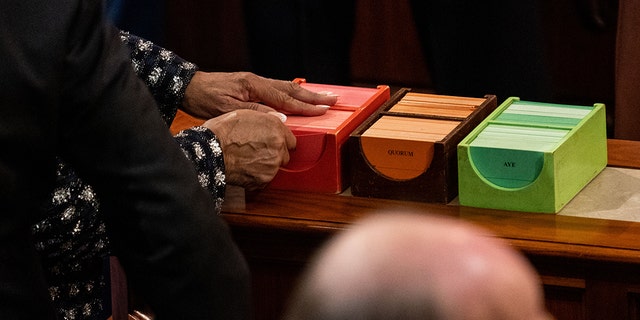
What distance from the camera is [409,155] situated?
2.55 meters

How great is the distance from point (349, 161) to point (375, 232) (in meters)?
1.44

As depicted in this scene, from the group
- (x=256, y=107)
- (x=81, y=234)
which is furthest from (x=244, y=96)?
(x=81, y=234)

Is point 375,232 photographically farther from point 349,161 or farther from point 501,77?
point 501,77

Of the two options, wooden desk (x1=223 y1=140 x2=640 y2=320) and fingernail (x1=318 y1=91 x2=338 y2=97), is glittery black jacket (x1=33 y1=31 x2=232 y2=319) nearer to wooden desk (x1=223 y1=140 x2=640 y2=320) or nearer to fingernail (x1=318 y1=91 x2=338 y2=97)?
wooden desk (x1=223 y1=140 x2=640 y2=320)

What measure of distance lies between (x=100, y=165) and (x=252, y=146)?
3.24 ft

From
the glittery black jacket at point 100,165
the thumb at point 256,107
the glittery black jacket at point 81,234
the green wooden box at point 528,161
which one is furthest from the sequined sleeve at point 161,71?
the glittery black jacket at point 100,165

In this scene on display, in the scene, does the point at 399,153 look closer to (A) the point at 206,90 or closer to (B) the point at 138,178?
(A) the point at 206,90

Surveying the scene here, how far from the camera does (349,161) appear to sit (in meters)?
2.67

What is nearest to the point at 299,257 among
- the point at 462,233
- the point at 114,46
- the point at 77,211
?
the point at 77,211

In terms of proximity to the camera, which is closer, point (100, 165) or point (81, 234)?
point (100, 165)

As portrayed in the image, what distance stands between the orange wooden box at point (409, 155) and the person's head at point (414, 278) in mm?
1271

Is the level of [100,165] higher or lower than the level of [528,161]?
higher

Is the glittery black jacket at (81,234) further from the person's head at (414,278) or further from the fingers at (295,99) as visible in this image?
the person's head at (414,278)

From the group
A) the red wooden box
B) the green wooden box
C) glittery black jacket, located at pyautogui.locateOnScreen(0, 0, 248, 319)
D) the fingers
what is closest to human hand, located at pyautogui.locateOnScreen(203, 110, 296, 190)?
the red wooden box
